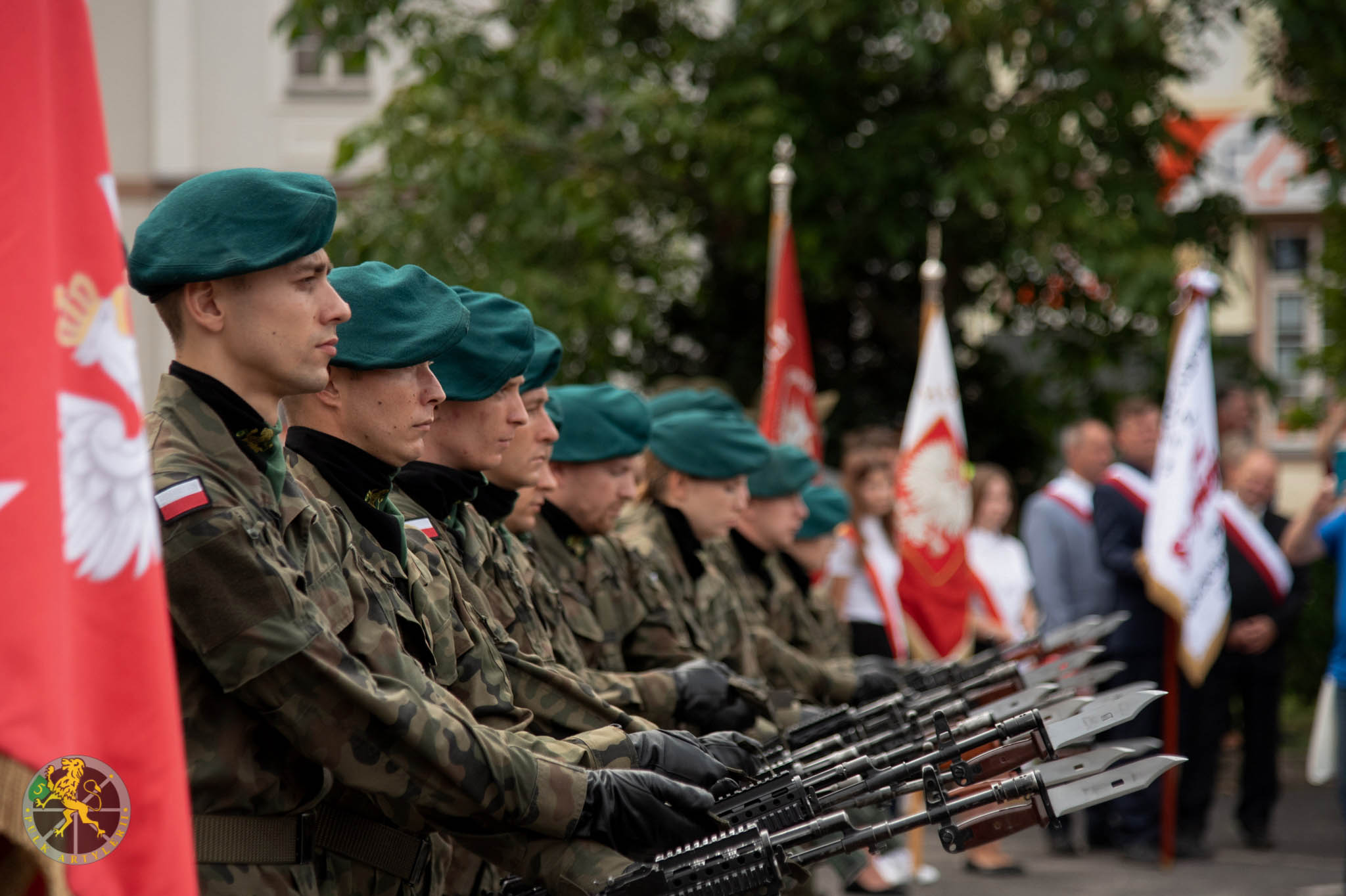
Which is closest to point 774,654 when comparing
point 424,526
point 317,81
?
point 424,526

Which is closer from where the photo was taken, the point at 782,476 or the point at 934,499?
the point at 782,476

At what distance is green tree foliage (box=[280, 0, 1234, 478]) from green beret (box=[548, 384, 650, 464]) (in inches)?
200

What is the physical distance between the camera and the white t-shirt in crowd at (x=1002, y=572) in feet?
Result: 28.8

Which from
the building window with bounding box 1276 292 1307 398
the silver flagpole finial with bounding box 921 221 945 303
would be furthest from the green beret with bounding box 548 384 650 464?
the building window with bounding box 1276 292 1307 398

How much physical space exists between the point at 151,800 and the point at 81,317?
51 cm

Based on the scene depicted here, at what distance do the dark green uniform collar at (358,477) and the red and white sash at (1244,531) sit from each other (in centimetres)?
651

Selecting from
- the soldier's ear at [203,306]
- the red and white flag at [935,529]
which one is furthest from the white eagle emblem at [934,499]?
the soldier's ear at [203,306]

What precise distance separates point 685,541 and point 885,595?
3035 mm

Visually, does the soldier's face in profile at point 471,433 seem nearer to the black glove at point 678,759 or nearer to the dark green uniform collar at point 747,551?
the black glove at point 678,759

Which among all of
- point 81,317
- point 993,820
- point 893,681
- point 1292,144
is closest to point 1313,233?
point 1292,144

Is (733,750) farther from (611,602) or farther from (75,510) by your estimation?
(75,510)

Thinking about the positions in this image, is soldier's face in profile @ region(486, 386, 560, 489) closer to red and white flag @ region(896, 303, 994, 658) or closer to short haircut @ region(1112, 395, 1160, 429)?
red and white flag @ region(896, 303, 994, 658)

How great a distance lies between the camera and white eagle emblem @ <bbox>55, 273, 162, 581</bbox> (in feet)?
5.45

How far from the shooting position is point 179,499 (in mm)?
2215
